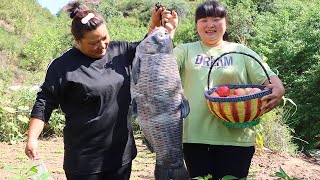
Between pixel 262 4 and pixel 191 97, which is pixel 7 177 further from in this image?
pixel 262 4

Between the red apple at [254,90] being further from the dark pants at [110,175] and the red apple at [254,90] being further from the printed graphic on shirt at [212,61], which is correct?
the dark pants at [110,175]

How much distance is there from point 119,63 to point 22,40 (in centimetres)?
1711

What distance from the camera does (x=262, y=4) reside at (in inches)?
761

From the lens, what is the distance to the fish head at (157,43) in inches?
89.0

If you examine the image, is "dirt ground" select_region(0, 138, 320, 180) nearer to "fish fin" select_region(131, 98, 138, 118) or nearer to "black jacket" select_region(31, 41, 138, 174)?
"black jacket" select_region(31, 41, 138, 174)

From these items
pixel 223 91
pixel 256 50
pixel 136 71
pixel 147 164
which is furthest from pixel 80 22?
pixel 256 50

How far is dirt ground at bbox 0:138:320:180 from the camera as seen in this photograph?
5.02 m

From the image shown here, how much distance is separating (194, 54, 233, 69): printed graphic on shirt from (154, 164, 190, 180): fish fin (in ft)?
1.88

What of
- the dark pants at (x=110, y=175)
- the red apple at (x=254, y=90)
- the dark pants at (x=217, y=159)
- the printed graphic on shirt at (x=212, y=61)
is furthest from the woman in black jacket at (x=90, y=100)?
the red apple at (x=254, y=90)

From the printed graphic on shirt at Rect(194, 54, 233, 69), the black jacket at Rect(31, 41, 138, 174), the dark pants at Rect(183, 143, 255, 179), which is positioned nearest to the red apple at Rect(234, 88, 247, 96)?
the printed graphic on shirt at Rect(194, 54, 233, 69)

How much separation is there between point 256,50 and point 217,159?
915cm

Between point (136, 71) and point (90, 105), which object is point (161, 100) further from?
point (90, 105)

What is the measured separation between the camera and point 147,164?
17.9ft

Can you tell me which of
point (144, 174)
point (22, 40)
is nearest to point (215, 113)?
point (144, 174)
